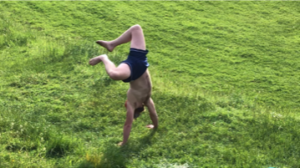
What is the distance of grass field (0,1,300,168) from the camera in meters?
4.88

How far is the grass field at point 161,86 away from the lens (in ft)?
16.0

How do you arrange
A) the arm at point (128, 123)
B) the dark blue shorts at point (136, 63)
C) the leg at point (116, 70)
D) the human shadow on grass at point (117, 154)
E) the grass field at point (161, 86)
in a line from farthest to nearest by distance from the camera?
the grass field at point (161, 86), the arm at point (128, 123), the dark blue shorts at point (136, 63), the human shadow on grass at point (117, 154), the leg at point (116, 70)

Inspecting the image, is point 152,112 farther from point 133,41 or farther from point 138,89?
point 133,41

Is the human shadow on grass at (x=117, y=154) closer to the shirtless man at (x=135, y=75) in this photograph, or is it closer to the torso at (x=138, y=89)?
the shirtless man at (x=135, y=75)

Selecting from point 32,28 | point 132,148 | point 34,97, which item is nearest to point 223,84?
point 132,148

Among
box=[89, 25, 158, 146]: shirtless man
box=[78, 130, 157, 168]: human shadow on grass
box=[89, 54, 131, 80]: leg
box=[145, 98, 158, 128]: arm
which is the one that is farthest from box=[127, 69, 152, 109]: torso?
box=[78, 130, 157, 168]: human shadow on grass

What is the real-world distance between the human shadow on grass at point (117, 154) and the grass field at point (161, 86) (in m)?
0.02

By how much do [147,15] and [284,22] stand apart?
4287 mm

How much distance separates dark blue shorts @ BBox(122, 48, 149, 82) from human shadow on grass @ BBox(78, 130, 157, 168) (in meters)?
1.09

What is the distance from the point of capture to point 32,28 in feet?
28.8

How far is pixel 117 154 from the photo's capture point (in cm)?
471

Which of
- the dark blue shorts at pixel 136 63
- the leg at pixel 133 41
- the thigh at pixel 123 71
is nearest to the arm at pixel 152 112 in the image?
the dark blue shorts at pixel 136 63

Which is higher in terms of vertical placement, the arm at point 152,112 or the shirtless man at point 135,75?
the shirtless man at point 135,75

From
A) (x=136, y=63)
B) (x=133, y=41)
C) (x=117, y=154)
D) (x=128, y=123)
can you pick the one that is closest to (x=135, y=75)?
(x=136, y=63)
